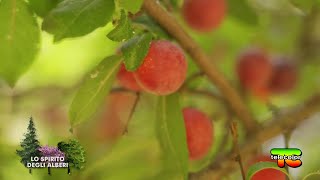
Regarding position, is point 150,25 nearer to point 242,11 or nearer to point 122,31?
point 122,31

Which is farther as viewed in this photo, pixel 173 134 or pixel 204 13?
pixel 204 13

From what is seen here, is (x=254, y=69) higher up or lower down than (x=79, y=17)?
higher up

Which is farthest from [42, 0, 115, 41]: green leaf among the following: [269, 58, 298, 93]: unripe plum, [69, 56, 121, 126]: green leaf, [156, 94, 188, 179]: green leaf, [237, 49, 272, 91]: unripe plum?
[269, 58, 298, 93]: unripe plum

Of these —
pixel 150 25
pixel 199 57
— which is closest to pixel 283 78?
pixel 199 57

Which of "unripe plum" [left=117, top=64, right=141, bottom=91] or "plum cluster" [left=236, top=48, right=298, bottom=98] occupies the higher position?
"plum cluster" [left=236, top=48, right=298, bottom=98]

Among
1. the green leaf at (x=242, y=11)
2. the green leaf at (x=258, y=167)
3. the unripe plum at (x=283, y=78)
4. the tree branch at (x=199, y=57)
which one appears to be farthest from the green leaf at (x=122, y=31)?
the unripe plum at (x=283, y=78)

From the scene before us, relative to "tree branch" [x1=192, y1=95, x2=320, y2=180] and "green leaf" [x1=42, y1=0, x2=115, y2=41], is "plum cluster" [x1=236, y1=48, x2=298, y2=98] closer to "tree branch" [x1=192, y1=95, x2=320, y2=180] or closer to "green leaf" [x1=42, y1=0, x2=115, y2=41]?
"tree branch" [x1=192, y1=95, x2=320, y2=180]
